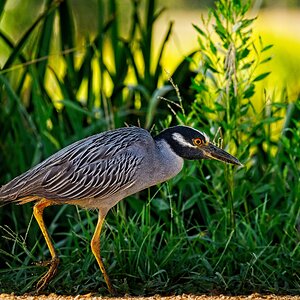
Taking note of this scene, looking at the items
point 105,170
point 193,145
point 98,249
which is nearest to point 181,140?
point 193,145

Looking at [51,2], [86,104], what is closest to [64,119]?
[86,104]

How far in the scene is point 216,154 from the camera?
544 centimetres

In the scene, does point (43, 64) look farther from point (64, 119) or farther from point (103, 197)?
point (103, 197)

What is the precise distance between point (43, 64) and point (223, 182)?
1829 mm

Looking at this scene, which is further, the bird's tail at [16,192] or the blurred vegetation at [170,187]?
the blurred vegetation at [170,187]

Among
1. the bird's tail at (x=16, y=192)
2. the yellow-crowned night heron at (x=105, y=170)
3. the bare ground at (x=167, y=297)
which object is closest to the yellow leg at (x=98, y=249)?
the yellow-crowned night heron at (x=105, y=170)

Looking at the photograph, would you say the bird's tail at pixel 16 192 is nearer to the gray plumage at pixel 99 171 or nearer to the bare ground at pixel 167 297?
the gray plumage at pixel 99 171

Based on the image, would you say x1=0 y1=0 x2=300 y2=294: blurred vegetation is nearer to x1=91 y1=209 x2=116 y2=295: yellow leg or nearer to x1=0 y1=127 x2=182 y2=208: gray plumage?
x1=91 y1=209 x2=116 y2=295: yellow leg

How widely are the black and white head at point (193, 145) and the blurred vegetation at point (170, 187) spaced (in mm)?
91

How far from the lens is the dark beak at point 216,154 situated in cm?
541

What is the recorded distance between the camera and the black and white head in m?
5.45

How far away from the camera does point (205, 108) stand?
5730 millimetres

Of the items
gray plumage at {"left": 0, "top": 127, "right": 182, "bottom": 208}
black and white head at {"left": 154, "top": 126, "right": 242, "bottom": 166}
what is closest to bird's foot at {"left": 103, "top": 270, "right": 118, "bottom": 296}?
gray plumage at {"left": 0, "top": 127, "right": 182, "bottom": 208}

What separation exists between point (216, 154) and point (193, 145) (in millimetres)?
141
